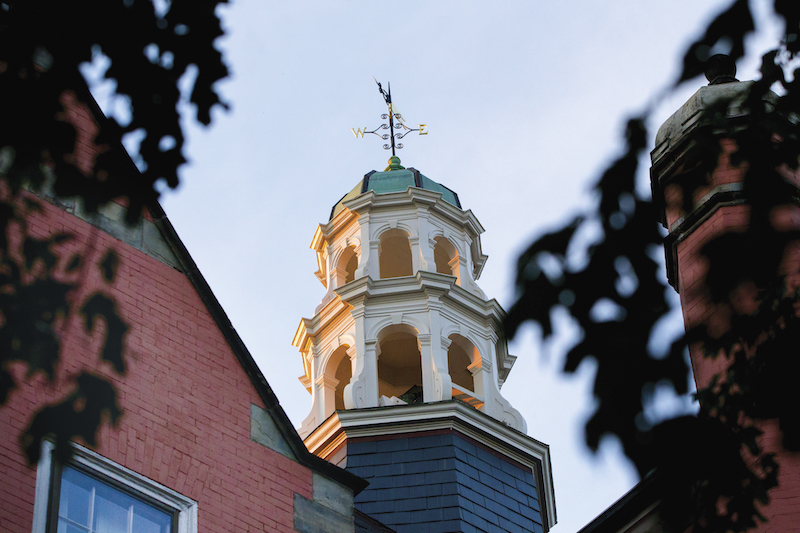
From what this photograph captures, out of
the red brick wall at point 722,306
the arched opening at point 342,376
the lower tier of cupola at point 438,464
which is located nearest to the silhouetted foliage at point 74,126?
the red brick wall at point 722,306

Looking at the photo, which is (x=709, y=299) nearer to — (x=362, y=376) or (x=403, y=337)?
(x=362, y=376)

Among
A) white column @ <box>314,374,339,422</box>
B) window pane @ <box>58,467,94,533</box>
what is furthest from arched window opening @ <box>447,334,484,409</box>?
window pane @ <box>58,467,94,533</box>

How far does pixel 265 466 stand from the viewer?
11320 millimetres

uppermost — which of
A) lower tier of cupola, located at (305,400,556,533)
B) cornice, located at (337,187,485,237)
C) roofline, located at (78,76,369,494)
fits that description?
cornice, located at (337,187,485,237)

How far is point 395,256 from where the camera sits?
27031mm

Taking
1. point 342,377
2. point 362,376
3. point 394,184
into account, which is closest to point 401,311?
point 362,376

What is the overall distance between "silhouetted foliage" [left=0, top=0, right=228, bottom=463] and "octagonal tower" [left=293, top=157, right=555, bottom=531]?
11.4 meters

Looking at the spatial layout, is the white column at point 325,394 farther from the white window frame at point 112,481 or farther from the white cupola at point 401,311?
the white window frame at point 112,481

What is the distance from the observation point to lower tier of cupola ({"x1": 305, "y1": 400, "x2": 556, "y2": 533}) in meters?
20.5

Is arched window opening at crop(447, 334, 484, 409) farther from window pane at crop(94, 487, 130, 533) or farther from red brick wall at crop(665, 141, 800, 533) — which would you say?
window pane at crop(94, 487, 130, 533)

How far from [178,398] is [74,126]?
3.74 m

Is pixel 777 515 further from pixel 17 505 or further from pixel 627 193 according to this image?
pixel 17 505

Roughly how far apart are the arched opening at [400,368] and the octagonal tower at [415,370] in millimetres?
24

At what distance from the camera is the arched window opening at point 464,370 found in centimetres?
2325
